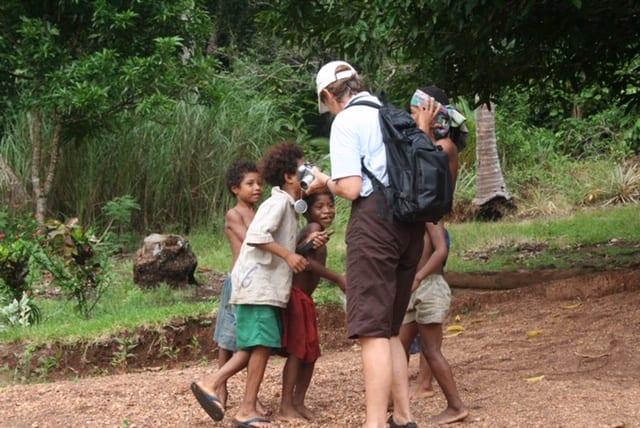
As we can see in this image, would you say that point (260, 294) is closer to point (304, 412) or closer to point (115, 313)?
point (304, 412)

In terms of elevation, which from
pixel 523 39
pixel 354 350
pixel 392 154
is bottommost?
pixel 354 350

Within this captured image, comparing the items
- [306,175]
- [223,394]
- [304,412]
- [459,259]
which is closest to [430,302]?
[304,412]

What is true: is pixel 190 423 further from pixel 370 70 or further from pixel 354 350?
pixel 370 70

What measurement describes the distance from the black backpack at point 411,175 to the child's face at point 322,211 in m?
0.73

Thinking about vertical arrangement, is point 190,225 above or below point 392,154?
below

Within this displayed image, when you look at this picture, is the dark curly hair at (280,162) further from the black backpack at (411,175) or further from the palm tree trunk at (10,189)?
the palm tree trunk at (10,189)

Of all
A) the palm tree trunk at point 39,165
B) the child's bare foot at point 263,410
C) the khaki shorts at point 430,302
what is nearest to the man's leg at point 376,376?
the khaki shorts at point 430,302

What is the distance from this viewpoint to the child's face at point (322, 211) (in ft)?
18.4

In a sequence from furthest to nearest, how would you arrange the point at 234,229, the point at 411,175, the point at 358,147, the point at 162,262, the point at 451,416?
the point at 162,262 < the point at 234,229 < the point at 451,416 < the point at 358,147 < the point at 411,175

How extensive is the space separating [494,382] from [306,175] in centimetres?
190

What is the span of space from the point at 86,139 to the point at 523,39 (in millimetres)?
Result: 6664

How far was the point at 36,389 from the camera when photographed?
6.61m

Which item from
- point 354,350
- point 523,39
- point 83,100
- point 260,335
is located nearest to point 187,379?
point 260,335

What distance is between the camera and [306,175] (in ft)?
17.4
